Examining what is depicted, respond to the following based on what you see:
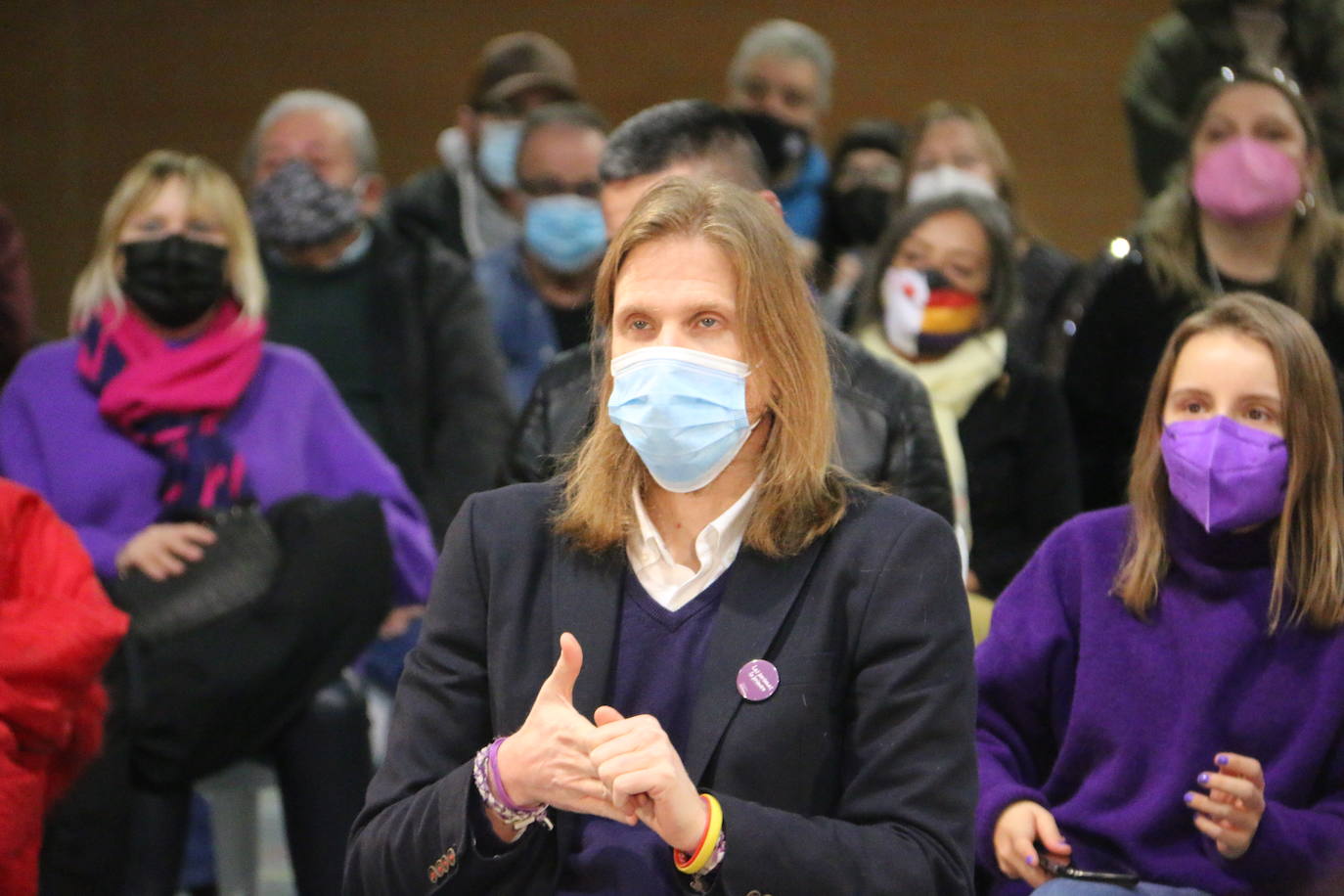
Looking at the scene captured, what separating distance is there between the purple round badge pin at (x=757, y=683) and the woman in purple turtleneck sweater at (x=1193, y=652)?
715 mm

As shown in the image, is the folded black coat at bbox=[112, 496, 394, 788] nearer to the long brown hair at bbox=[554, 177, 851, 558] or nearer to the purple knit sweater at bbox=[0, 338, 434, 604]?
the purple knit sweater at bbox=[0, 338, 434, 604]

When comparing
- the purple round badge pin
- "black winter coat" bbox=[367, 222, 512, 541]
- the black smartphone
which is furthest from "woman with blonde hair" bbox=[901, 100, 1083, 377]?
the purple round badge pin

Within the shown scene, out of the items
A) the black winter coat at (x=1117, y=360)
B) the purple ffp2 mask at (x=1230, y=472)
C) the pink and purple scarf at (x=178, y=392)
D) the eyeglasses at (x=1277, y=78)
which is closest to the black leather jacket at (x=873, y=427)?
the purple ffp2 mask at (x=1230, y=472)

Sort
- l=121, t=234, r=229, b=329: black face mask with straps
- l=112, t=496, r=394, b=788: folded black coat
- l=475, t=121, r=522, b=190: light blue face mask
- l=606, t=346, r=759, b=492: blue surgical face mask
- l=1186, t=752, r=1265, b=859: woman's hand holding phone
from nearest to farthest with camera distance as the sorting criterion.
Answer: l=606, t=346, r=759, b=492: blue surgical face mask
l=1186, t=752, r=1265, b=859: woman's hand holding phone
l=112, t=496, r=394, b=788: folded black coat
l=121, t=234, r=229, b=329: black face mask with straps
l=475, t=121, r=522, b=190: light blue face mask

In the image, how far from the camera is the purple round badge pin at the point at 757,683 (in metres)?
2.16

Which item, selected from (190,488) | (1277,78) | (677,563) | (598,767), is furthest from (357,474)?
(1277,78)

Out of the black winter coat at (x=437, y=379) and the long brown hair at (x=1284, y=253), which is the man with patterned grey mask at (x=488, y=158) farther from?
the long brown hair at (x=1284, y=253)

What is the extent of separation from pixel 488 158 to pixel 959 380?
6.38 feet

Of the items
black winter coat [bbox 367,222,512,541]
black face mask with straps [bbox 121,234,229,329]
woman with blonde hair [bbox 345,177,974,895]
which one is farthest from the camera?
black winter coat [bbox 367,222,512,541]

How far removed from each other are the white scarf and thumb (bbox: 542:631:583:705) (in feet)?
6.69

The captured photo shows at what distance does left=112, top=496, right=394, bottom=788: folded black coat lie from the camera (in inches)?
139

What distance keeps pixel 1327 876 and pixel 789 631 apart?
0.99m

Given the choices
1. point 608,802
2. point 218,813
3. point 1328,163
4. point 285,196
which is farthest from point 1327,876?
point 285,196

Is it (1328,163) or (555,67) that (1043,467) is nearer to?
(1328,163)
